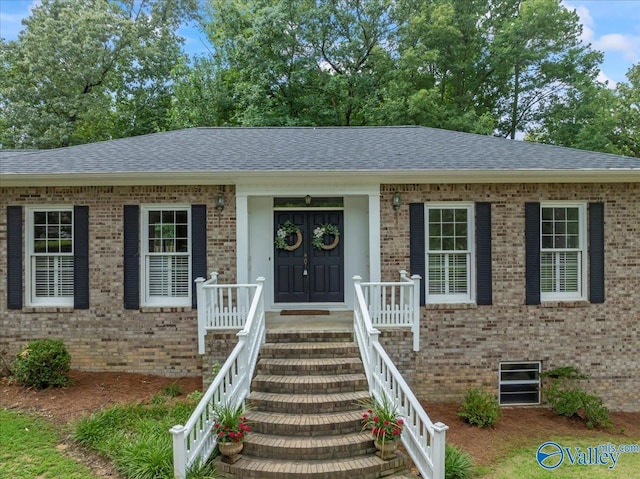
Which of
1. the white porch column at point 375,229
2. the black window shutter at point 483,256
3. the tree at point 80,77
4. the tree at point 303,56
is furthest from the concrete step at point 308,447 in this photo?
the tree at point 80,77

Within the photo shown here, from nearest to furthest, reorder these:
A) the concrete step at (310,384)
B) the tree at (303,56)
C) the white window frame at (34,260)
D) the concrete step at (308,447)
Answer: the concrete step at (308,447) < the concrete step at (310,384) < the white window frame at (34,260) < the tree at (303,56)

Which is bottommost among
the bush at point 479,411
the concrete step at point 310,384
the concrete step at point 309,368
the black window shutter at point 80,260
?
the bush at point 479,411

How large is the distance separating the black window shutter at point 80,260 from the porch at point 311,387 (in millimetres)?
2403

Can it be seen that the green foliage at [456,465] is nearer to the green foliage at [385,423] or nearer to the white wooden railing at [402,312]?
the green foliage at [385,423]

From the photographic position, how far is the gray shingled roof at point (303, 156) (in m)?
7.22

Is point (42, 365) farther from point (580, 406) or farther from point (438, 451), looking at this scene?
point (580, 406)

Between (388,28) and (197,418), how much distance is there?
66.8 ft

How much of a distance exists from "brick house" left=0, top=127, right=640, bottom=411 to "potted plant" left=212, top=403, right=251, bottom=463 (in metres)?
2.93

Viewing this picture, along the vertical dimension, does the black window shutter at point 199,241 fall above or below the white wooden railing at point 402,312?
above

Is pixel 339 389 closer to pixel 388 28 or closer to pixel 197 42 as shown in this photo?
pixel 388 28

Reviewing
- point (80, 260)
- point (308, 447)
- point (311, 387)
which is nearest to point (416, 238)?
point (311, 387)

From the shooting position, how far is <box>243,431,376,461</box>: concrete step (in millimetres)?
4781

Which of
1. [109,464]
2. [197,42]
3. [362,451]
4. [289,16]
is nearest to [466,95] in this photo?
[289,16]

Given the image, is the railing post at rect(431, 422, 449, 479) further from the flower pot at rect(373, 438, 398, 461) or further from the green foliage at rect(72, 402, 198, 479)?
the green foliage at rect(72, 402, 198, 479)
